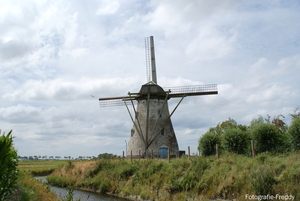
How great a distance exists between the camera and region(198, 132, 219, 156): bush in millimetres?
23094

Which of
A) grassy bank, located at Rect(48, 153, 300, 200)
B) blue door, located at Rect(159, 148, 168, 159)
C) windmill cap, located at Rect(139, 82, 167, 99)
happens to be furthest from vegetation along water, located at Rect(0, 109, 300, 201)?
windmill cap, located at Rect(139, 82, 167, 99)

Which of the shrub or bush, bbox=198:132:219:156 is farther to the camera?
bush, bbox=198:132:219:156

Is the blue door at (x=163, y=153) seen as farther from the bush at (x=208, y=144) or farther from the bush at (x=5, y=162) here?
the bush at (x=5, y=162)

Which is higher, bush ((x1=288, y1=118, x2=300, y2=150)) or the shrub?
bush ((x1=288, y1=118, x2=300, y2=150))

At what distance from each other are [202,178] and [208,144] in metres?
8.58

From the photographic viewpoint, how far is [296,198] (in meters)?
10.8

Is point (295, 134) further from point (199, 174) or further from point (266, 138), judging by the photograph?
point (199, 174)

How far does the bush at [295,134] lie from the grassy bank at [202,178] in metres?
2.93

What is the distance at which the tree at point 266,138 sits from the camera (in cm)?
1917

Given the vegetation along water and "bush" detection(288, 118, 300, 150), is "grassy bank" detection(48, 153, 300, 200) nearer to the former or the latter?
the vegetation along water

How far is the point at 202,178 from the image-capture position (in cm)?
1491

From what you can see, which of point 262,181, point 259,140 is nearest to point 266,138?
point 259,140

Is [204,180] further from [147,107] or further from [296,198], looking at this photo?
[147,107]

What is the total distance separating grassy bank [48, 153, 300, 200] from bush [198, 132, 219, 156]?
5.25 meters
